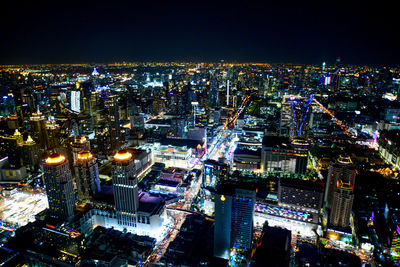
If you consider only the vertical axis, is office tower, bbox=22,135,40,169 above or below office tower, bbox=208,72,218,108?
below

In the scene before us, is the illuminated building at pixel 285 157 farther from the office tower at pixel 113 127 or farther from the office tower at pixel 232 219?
the office tower at pixel 113 127

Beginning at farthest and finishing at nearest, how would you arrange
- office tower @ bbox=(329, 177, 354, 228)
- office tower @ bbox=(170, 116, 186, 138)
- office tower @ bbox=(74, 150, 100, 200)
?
office tower @ bbox=(170, 116, 186, 138), office tower @ bbox=(74, 150, 100, 200), office tower @ bbox=(329, 177, 354, 228)

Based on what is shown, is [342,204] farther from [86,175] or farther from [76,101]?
[76,101]

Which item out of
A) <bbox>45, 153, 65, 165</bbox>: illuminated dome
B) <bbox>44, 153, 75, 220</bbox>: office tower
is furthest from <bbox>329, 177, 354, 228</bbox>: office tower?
<bbox>45, 153, 65, 165</bbox>: illuminated dome

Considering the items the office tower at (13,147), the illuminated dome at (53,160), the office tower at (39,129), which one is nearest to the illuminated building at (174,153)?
the office tower at (39,129)

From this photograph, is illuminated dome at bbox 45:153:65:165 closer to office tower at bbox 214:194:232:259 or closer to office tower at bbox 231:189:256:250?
office tower at bbox 214:194:232:259

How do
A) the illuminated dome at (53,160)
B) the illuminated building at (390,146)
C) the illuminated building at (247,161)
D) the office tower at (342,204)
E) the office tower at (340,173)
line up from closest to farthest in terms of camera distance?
the office tower at (342,204) → the illuminated dome at (53,160) → the office tower at (340,173) → the illuminated building at (390,146) → the illuminated building at (247,161)

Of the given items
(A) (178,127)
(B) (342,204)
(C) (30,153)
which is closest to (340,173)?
(B) (342,204)

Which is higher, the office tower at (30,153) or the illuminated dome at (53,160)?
the illuminated dome at (53,160)
